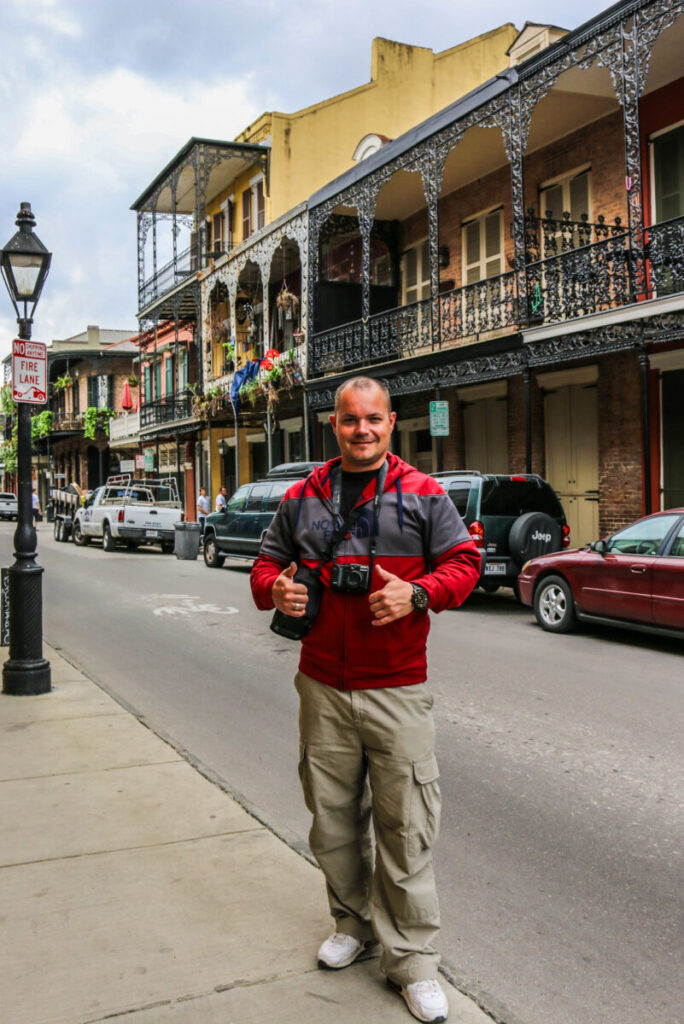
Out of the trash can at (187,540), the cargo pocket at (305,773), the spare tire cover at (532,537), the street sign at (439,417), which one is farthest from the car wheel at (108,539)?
the cargo pocket at (305,773)

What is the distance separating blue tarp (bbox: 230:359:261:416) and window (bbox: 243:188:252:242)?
660cm

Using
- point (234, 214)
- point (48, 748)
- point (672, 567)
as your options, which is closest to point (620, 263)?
point (672, 567)

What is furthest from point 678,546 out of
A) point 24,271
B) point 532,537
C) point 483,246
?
point 483,246

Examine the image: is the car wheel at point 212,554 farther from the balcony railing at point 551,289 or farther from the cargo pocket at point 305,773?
the cargo pocket at point 305,773

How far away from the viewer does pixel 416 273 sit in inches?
877

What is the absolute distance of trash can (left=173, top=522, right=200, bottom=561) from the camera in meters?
21.4

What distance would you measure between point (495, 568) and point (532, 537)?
0.63m

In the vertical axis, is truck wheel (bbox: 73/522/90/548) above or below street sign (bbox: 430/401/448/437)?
below

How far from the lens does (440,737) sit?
6.10 metres

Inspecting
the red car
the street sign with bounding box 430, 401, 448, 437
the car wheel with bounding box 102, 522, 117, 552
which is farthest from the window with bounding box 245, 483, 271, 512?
the red car

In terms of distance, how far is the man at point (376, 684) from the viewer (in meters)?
2.87

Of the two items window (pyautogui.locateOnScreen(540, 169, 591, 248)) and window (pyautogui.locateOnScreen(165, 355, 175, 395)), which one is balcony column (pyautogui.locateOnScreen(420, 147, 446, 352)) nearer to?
window (pyautogui.locateOnScreen(540, 169, 591, 248))

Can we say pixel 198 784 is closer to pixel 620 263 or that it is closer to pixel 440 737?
pixel 440 737

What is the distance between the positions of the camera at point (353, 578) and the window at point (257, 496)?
14.7m
